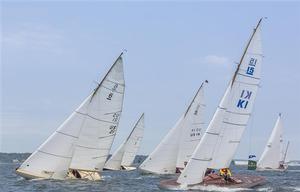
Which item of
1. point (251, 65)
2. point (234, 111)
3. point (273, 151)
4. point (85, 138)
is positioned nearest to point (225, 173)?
point (234, 111)

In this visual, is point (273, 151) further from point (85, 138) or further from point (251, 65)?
point (251, 65)

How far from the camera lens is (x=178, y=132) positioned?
5594 cm

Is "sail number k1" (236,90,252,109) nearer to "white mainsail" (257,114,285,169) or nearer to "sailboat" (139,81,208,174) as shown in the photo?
"sailboat" (139,81,208,174)

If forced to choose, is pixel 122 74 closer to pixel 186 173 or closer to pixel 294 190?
pixel 186 173

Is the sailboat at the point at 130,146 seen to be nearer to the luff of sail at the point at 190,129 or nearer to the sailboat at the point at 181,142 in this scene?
the sailboat at the point at 181,142

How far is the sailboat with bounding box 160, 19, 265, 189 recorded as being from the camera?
119 feet

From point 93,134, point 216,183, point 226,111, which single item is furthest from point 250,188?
point 93,134

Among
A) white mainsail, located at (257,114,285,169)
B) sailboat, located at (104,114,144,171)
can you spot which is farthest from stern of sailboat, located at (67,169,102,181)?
white mainsail, located at (257,114,285,169)

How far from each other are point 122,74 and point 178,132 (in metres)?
15.3

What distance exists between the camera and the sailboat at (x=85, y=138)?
1570 inches

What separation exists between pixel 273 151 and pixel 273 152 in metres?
0.15

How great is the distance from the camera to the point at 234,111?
37219 mm

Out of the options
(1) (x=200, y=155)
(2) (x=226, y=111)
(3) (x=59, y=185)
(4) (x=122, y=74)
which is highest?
(4) (x=122, y=74)

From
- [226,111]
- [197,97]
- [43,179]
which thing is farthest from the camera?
[197,97]
